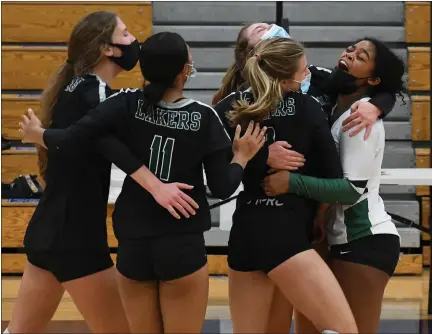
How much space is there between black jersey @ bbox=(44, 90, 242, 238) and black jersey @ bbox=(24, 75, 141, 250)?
0.26m

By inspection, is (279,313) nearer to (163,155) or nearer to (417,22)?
(163,155)

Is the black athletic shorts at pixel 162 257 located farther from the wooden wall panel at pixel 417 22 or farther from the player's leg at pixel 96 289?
the wooden wall panel at pixel 417 22

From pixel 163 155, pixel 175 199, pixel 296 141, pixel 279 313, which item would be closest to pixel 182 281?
pixel 175 199

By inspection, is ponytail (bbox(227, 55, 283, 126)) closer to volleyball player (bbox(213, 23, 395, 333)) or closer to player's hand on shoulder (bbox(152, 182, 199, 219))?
volleyball player (bbox(213, 23, 395, 333))

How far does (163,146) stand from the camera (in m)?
2.40

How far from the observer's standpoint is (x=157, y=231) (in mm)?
2410

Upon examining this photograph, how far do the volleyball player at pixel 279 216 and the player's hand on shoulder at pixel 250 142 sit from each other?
4 centimetres

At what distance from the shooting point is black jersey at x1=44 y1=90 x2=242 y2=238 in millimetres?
2404

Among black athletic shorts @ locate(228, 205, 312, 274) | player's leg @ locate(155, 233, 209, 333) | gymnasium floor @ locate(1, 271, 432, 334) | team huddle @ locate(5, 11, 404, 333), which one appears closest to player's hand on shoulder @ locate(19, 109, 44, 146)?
team huddle @ locate(5, 11, 404, 333)

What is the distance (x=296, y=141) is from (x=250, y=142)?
0.52ft

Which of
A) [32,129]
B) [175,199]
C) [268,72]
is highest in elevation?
[268,72]

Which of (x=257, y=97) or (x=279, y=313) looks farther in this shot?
(x=279, y=313)

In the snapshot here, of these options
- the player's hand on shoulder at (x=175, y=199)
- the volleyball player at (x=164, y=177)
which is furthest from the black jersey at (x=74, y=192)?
the player's hand on shoulder at (x=175, y=199)

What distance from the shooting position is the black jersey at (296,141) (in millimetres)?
2598
